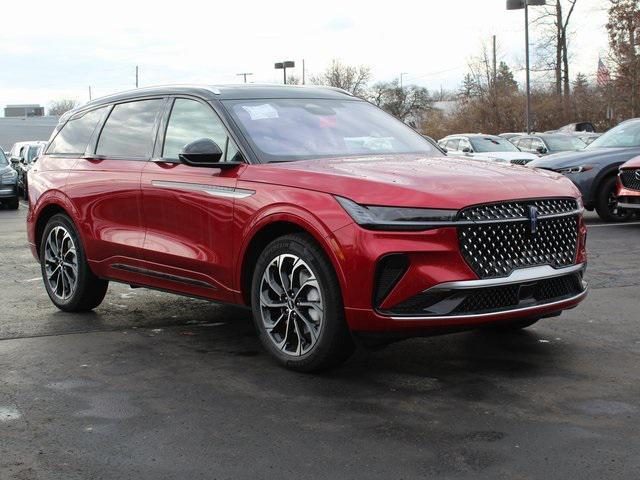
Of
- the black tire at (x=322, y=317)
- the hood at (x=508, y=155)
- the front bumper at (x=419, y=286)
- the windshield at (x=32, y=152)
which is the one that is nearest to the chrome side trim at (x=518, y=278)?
the front bumper at (x=419, y=286)

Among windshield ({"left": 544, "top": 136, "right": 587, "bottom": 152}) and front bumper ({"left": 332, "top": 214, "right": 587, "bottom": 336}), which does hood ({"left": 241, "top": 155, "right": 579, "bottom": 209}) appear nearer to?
front bumper ({"left": 332, "top": 214, "right": 587, "bottom": 336})

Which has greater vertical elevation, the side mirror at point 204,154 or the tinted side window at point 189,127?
the tinted side window at point 189,127

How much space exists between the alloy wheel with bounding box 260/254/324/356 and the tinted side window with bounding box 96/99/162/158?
66.2 inches

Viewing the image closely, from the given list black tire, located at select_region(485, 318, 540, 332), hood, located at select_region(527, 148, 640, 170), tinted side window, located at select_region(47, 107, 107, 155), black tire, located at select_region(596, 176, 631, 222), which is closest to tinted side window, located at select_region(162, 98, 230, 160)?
tinted side window, located at select_region(47, 107, 107, 155)

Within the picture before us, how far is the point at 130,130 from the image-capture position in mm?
7051

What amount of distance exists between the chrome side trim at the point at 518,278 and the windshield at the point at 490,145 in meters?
18.8

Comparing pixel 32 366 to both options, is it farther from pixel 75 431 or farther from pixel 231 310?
pixel 231 310

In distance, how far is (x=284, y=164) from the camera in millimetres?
5723

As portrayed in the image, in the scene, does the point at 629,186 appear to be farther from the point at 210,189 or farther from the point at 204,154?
the point at 204,154

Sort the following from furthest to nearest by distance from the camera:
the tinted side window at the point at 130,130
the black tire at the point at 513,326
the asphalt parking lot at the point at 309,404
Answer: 1. the tinted side window at the point at 130,130
2. the black tire at the point at 513,326
3. the asphalt parking lot at the point at 309,404

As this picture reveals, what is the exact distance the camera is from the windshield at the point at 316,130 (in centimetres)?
600

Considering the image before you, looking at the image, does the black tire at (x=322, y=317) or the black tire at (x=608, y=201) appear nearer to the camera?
the black tire at (x=322, y=317)

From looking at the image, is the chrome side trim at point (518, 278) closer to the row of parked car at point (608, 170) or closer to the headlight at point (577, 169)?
the row of parked car at point (608, 170)

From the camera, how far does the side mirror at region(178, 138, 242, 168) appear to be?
5.85m
